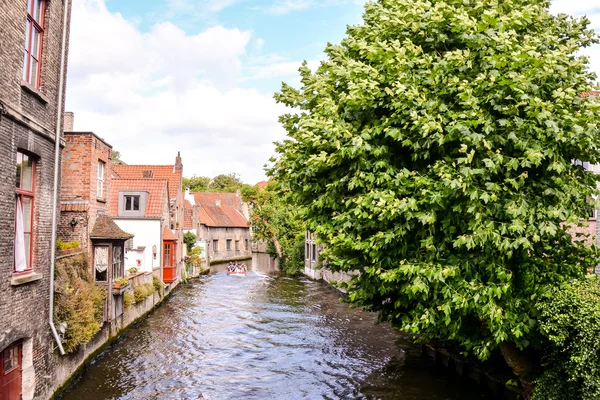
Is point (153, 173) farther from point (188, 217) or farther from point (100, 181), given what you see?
point (100, 181)

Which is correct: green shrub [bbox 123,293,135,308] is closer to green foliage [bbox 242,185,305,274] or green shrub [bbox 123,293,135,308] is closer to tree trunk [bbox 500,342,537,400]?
tree trunk [bbox 500,342,537,400]

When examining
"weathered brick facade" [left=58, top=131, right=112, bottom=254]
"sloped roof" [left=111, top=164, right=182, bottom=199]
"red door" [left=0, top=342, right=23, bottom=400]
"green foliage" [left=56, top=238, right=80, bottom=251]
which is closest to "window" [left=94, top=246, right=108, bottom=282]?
"weathered brick facade" [left=58, top=131, right=112, bottom=254]

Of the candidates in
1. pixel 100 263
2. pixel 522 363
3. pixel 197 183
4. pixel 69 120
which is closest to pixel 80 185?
pixel 100 263

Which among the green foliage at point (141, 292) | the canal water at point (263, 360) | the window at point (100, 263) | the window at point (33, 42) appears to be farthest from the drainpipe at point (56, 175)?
the green foliage at point (141, 292)

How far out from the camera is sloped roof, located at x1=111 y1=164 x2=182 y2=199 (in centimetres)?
3684

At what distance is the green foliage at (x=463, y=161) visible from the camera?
25.7ft

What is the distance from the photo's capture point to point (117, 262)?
18359 millimetres

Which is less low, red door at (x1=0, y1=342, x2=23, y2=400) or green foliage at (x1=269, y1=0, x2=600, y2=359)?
green foliage at (x1=269, y1=0, x2=600, y2=359)

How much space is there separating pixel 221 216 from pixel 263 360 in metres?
51.2

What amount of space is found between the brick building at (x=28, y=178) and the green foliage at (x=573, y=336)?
912 centimetres

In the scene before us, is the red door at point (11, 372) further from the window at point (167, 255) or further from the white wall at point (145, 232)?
the window at point (167, 255)

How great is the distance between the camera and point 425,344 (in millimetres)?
17375

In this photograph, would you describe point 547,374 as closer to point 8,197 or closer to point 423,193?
point 423,193

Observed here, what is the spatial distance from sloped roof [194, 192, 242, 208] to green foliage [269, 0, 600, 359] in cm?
6100
